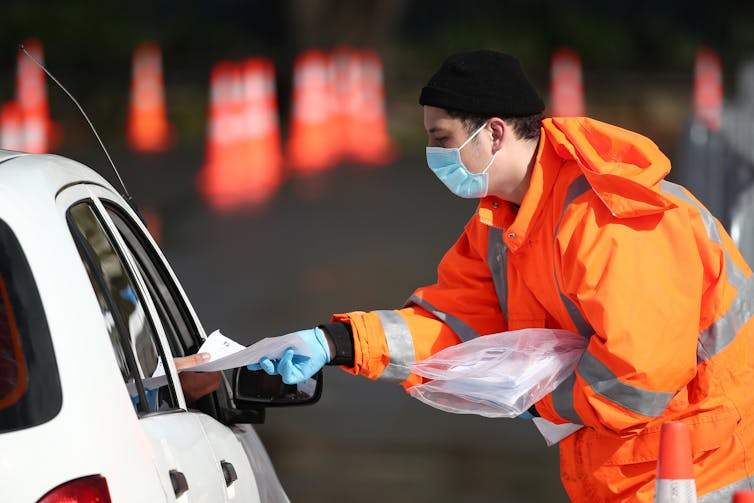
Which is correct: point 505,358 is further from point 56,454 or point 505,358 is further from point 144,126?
point 144,126

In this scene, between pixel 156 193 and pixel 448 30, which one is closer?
pixel 156 193

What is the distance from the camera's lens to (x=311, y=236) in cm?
1359

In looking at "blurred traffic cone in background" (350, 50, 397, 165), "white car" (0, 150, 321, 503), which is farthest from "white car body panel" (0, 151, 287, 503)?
"blurred traffic cone in background" (350, 50, 397, 165)

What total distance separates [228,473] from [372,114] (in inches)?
764

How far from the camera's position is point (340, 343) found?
4.21 m

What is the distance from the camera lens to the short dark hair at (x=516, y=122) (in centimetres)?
396

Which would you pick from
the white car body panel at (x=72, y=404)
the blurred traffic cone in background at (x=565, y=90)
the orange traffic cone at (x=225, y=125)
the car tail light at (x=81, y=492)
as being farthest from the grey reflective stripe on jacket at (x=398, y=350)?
the blurred traffic cone in background at (x=565, y=90)

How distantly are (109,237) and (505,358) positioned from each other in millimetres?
1016

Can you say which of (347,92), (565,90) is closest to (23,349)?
(565,90)

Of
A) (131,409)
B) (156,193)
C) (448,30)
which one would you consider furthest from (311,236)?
(448,30)

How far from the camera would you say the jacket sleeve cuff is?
420cm

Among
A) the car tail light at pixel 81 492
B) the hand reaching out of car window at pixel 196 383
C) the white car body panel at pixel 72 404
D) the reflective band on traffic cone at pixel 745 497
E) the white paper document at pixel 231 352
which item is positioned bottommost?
the reflective band on traffic cone at pixel 745 497

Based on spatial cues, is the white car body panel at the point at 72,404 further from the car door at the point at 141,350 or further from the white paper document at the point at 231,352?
the white paper document at the point at 231,352

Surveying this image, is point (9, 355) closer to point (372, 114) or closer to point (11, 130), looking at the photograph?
point (11, 130)
